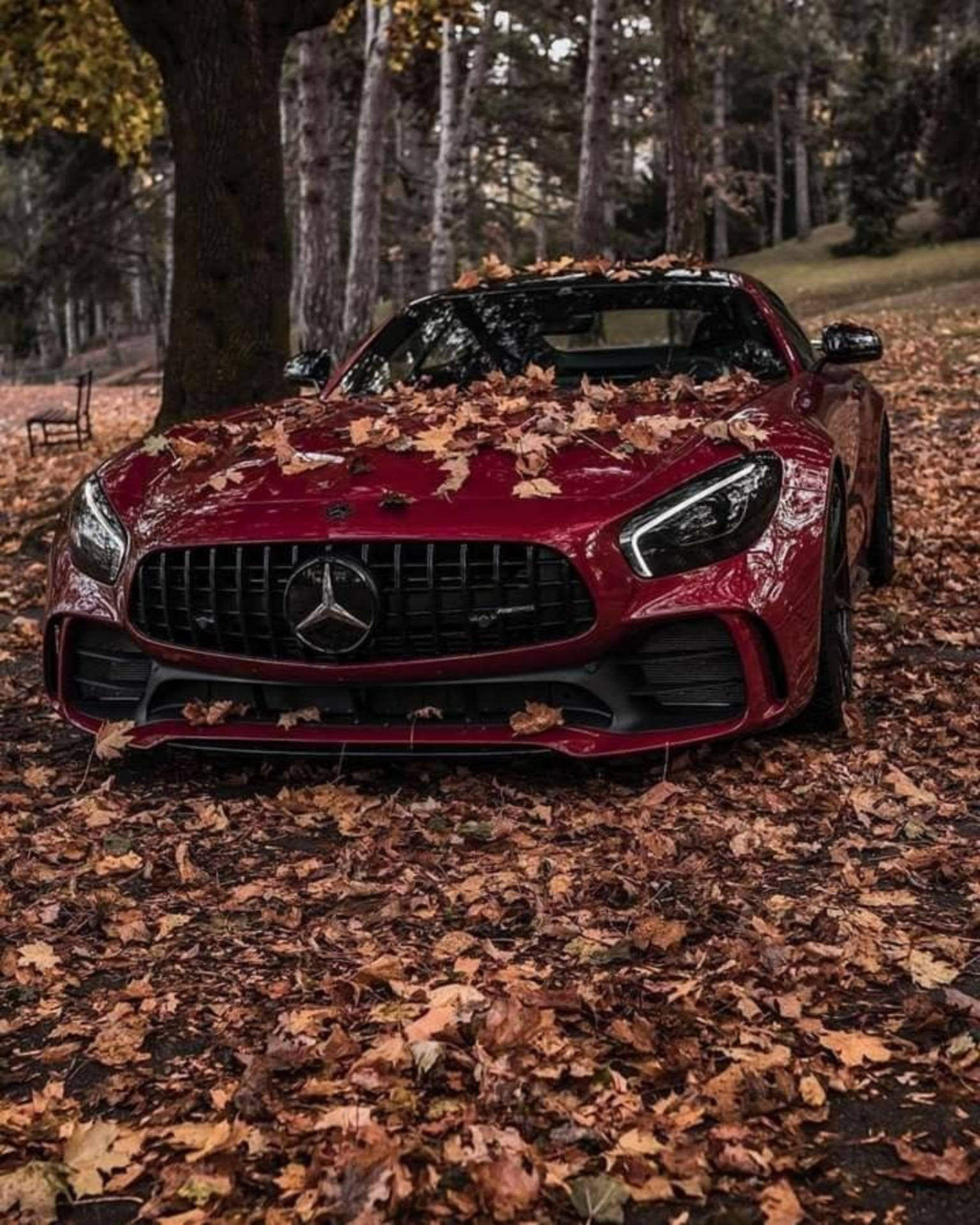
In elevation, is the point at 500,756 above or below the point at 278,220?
below

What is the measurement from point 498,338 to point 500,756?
2374mm

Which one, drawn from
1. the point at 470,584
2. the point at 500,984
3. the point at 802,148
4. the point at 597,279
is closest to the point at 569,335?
the point at 597,279

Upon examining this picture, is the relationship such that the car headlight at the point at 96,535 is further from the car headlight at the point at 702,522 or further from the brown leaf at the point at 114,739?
the car headlight at the point at 702,522

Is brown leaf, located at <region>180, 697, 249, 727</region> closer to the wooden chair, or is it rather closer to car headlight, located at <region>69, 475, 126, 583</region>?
car headlight, located at <region>69, 475, 126, 583</region>

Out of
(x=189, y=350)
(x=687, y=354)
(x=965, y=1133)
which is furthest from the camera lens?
(x=189, y=350)

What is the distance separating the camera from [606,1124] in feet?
7.49

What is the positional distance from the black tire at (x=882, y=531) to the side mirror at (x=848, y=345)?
95cm

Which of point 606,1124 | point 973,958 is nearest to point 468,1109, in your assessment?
point 606,1124

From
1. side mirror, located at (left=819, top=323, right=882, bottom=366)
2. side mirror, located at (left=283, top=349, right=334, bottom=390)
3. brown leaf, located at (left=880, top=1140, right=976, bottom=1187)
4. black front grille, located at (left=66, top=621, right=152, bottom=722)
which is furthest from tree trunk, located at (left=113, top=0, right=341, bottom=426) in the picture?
brown leaf, located at (left=880, top=1140, right=976, bottom=1187)

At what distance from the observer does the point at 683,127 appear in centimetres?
1418

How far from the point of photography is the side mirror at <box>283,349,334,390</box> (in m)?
5.78

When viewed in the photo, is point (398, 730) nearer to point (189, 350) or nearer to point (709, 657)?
point (709, 657)

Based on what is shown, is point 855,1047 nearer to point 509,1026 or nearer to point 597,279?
point 509,1026

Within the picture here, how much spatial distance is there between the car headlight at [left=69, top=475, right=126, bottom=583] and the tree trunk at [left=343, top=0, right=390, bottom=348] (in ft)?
36.7
